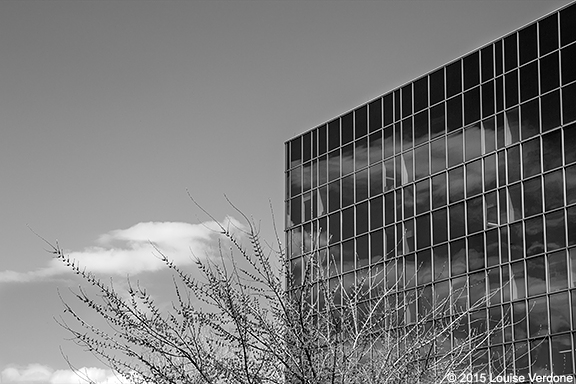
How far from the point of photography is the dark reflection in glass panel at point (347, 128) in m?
51.2

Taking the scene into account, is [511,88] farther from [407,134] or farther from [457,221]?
[407,134]

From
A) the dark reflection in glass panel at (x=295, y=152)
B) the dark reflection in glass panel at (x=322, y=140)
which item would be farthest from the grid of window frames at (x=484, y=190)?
the dark reflection in glass panel at (x=295, y=152)

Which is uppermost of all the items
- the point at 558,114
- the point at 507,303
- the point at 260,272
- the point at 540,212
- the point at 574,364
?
the point at 558,114

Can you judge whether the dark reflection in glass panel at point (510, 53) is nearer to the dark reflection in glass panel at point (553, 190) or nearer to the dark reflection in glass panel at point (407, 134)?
the dark reflection in glass panel at point (553, 190)

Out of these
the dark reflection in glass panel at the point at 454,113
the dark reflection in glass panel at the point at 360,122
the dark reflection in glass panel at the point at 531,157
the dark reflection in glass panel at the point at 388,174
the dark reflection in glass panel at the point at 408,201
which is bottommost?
the dark reflection in glass panel at the point at 531,157

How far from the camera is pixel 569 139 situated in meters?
38.7

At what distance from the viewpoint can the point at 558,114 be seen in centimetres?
3919

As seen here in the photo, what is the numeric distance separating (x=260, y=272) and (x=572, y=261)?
2711 centimetres

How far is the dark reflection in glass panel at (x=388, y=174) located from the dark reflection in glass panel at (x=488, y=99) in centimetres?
654

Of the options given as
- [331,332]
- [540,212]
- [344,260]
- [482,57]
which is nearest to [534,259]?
[540,212]

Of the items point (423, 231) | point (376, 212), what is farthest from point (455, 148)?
point (376, 212)

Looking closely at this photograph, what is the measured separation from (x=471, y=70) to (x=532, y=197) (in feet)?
21.8

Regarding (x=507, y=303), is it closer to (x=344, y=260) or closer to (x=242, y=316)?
(x=344, y=260)

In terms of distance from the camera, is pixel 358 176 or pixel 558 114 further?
pixel 358 176
